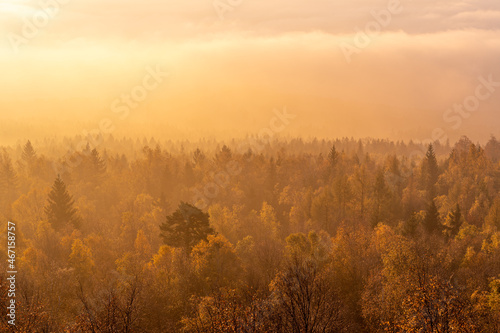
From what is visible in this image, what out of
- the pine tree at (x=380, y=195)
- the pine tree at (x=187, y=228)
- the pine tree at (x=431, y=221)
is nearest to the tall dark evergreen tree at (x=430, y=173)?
the pine tree at (x=380, y=195)

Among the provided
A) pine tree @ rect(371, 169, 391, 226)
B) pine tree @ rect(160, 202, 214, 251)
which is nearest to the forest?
pine tree @ rect(160, 202, 214, 251)

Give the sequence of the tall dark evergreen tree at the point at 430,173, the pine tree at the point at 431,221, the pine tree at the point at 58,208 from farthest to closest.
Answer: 1. the tall dark evergreen tree at the point at 430,173
2. the pine tree at the point at 58,208
3. the pine tree at the point at 431,221

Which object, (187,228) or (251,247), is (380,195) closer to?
(251,247)

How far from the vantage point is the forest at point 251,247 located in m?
29.9

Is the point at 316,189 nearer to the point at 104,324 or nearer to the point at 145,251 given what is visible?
the point at 145,251

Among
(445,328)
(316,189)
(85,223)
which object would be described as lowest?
(445,328)

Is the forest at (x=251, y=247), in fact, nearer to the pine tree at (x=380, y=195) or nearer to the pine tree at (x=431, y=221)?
the pine tree at (x=431, y=221)

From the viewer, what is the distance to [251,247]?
230 ft

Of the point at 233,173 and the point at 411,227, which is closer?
the point at 411,227

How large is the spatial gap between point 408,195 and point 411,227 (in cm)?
4581

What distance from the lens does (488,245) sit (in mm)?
62500

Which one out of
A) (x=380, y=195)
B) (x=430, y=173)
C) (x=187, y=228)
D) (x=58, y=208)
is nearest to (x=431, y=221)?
(x=380, y=195)

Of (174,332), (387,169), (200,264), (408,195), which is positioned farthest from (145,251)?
(387,169)

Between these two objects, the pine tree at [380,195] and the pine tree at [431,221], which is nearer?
the pine tree at [431,221]
